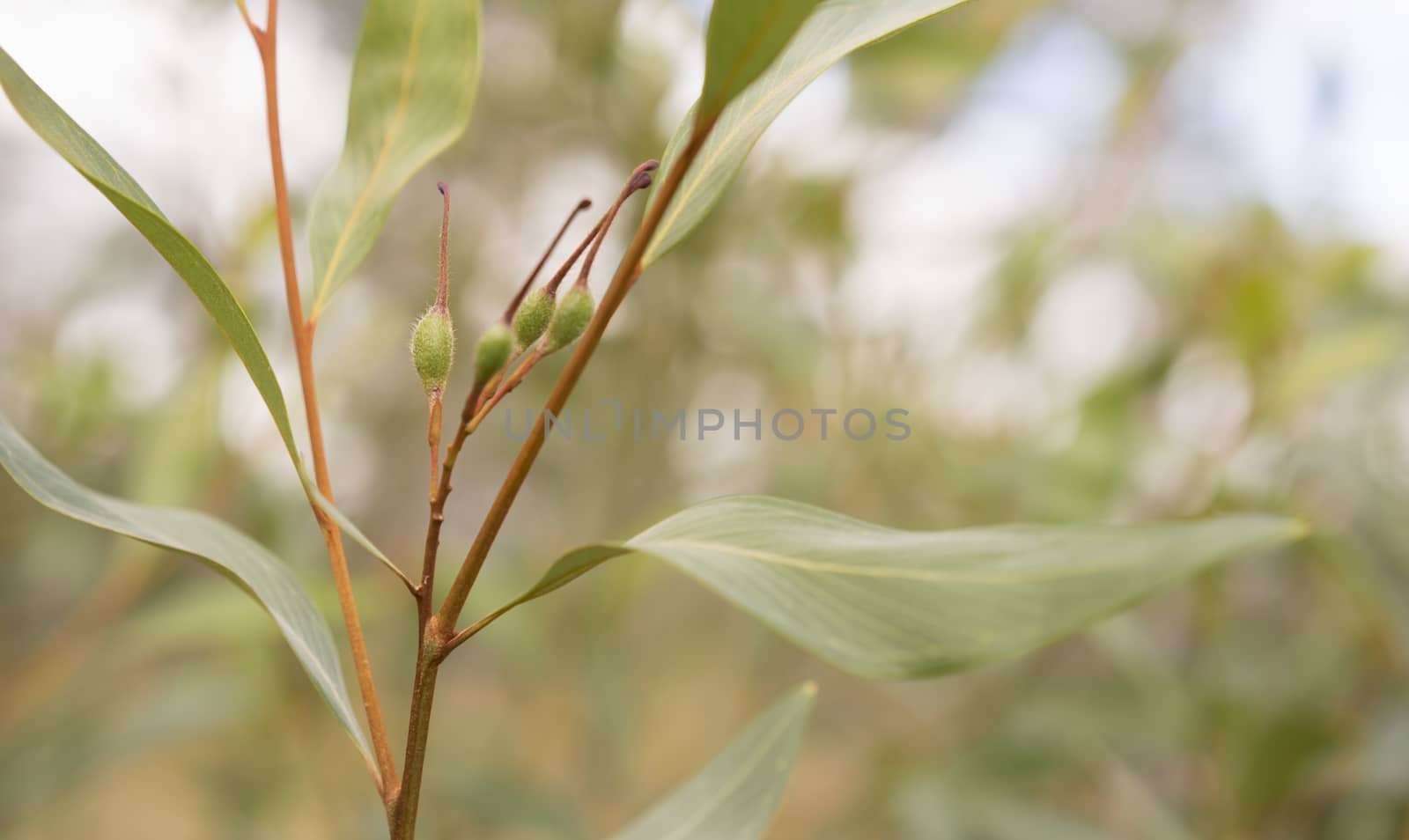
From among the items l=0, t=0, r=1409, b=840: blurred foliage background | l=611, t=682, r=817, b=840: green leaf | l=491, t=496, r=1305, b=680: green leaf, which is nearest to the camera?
l=491, t=496, r=1305, b=680: green leaf

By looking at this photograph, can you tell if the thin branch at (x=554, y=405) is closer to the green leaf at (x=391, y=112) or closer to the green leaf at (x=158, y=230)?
the green leaf at (x=158, y=230)

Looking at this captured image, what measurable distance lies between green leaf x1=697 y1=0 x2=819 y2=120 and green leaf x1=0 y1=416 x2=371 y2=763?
0.59 feet

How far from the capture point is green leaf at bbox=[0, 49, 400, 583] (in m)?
0.23

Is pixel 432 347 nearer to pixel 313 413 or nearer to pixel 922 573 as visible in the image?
pixel 313 413

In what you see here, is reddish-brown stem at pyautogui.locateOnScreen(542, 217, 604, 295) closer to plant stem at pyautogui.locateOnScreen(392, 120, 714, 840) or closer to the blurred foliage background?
plant stem at pyautogui.locateOnScreen(392, 120, 714, 840)

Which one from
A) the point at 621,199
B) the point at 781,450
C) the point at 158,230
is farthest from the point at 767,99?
the point at 781,450

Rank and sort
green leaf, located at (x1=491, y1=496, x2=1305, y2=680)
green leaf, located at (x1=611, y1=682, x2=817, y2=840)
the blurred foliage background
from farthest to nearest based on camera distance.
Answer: the blurred foliage background < green leaf, located at (x1=611, y1=682, x2=817, y2=840) < green leaf, located at (x1=491, y1=496, x2=1305, y2=680)

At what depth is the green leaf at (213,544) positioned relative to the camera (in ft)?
0.77

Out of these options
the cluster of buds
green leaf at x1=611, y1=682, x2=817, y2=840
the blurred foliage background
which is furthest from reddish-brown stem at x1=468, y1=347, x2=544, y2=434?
the blurred foliage background

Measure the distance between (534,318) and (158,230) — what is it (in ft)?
0.33

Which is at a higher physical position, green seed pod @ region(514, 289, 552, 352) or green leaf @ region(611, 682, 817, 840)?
green seed pod @ region(514, 289, 552, 352)

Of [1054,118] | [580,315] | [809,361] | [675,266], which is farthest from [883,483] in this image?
[580,315]

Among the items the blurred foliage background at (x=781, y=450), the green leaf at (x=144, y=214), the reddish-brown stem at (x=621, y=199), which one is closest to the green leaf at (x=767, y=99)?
the reddish-brown stem at (x=621, y=199)

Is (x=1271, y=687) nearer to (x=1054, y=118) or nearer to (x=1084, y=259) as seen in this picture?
(x=1084, y=259)
